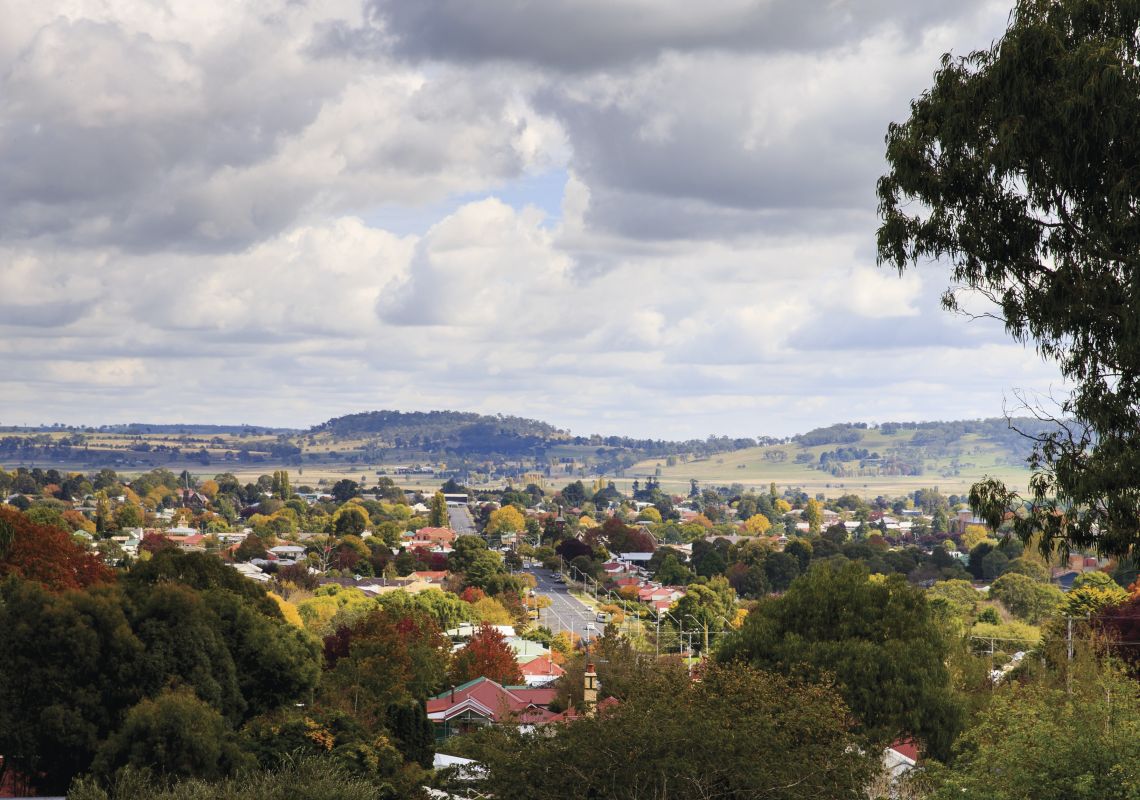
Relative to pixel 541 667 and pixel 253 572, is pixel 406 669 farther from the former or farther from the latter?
pixel 253 572

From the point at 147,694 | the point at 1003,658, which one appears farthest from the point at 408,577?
the point at 147,694

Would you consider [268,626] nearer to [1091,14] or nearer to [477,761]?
[477,761]

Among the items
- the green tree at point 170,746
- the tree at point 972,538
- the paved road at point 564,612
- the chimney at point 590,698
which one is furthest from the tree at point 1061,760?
the tree at point 972,538

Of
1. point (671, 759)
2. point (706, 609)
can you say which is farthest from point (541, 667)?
point (671, 759)

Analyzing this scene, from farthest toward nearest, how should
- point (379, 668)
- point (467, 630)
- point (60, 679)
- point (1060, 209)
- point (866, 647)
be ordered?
point (467, 630) → point (379, 668) → point (866, 647) → point (60, 679) → point (1060, 209)

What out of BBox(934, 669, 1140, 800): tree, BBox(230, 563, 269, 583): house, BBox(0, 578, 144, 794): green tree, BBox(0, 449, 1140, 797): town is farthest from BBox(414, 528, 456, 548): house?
BBox(934, 669, 1140, 800): tree
